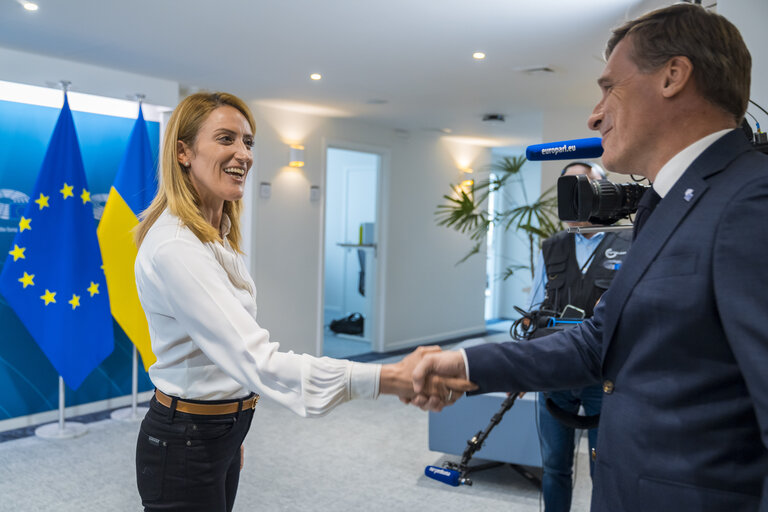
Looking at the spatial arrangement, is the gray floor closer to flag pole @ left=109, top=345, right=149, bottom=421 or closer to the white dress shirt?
flag pole @ left=109, top=345, right=149, bottom=421

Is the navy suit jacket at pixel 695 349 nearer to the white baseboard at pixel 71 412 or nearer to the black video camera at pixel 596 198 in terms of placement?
the black video camera at pixel 596 198

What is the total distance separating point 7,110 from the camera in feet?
13.8

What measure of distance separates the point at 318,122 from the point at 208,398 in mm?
5370

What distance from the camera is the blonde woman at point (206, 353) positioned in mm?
1277

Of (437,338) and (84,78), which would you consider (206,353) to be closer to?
(84,78)

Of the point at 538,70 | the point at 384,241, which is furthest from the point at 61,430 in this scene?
the point at 538,70

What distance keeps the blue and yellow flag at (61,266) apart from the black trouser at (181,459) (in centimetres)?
307

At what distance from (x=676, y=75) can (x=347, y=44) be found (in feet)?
10.5

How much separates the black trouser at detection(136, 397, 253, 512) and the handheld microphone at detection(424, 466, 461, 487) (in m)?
2.21

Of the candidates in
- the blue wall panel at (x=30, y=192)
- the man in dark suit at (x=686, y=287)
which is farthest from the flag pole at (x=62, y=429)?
the man in dark suit at (x=686, y=287)

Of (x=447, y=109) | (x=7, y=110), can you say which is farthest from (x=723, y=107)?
(x=447, y=109)

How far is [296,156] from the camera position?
6.13 metres

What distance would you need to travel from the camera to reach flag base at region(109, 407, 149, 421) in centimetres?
453

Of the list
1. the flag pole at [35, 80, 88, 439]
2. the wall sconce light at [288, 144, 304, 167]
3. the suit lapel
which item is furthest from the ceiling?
the suit lapel
